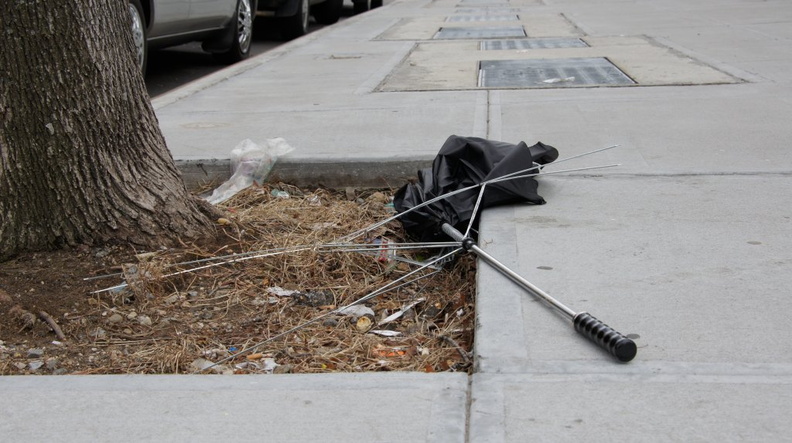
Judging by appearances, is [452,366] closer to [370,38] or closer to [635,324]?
[635,324]

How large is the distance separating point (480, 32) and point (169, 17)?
5.67 metres

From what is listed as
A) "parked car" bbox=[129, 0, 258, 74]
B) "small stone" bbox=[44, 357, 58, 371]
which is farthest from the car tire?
"small stone" bbox=[44, 357, 58, 371]

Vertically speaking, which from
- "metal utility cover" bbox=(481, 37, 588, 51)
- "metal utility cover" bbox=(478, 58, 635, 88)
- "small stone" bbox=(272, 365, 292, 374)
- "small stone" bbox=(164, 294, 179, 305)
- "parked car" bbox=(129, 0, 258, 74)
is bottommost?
"small stone" bbox=(272, 365, 292, 374)

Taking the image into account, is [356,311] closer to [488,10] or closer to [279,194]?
[279,194]

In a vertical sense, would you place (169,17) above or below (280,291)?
above

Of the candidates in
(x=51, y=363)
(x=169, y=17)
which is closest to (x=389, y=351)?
(x=51, y=363)

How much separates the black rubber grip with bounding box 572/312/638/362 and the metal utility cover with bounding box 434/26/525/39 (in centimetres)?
968

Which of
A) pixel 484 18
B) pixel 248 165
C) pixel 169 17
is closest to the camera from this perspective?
pixel 248 165

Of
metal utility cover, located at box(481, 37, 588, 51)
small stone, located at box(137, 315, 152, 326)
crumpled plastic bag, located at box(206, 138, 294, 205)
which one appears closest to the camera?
small stone, located at box(137, 315, 152, 326)

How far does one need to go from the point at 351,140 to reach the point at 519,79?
292 cm

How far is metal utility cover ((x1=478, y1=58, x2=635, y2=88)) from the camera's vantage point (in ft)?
25.7

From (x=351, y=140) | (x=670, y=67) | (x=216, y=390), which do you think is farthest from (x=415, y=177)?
(x=670, y=67)

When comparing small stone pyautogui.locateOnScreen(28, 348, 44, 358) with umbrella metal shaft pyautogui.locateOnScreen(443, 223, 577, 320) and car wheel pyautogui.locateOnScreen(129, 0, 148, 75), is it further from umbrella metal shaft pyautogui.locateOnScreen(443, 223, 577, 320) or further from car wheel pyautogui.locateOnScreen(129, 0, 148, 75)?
car wheel pyautogui.locateOnScreen(129, 0, 148, 75)

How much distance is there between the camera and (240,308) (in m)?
3.57
